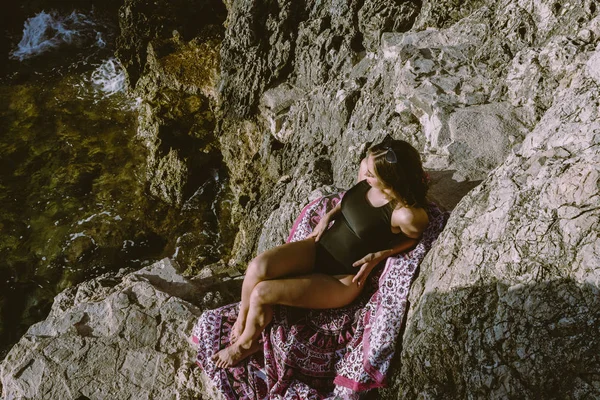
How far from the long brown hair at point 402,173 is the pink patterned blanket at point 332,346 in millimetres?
403

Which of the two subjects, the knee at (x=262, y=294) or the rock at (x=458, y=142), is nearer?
the rock at (x=458, y=142)

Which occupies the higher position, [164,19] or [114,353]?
[164,19]

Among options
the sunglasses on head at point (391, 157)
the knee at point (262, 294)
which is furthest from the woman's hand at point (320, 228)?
the sunglasses on head at point (391, 157)

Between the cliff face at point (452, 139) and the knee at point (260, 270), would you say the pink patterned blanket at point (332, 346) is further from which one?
the knee at point (260, 270)

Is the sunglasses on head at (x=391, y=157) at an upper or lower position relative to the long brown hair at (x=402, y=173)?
upper

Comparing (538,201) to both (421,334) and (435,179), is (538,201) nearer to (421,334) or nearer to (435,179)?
(421,334)

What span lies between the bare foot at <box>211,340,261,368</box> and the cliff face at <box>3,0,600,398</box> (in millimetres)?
1243

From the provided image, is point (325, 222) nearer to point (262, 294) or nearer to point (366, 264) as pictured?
point (366, 264)

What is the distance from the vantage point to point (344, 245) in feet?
13.1

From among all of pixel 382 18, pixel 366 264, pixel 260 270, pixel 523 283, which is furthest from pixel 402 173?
pixel 382 18

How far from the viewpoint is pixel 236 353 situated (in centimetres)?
411

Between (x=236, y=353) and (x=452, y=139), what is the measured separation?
3.09 metres

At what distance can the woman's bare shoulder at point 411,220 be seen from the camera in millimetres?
3636

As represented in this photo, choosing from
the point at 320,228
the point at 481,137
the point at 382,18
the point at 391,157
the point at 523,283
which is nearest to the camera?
the point at 523,283
